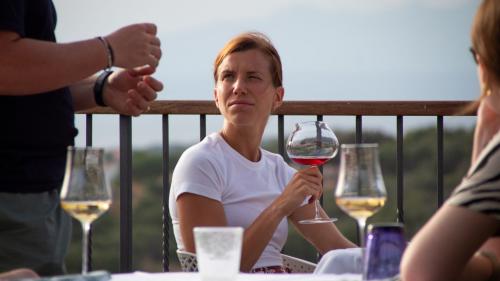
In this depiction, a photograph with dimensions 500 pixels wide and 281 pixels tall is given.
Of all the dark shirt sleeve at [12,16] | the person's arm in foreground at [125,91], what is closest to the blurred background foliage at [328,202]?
the person's arm in foreground at [125,91]

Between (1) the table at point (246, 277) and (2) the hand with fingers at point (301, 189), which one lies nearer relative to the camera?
(1) the table at point (246, 277)

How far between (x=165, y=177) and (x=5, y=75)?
1.81 m

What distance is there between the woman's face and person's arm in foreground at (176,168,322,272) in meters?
0.30

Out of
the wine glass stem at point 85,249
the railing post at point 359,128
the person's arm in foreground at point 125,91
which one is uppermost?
the person's arm in foreground at point 125,91

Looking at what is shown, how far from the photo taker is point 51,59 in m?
1.89

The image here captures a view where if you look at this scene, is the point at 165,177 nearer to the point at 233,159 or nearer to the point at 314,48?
the point at 233,159

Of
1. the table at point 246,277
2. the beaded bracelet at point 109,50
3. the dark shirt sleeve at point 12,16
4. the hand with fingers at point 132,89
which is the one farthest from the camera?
the hand with fingers at point 132,89

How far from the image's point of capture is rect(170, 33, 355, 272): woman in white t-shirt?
2.55 metres

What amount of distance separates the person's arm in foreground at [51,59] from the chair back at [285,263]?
698 millimetres

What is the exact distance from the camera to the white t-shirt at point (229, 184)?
2604 mm

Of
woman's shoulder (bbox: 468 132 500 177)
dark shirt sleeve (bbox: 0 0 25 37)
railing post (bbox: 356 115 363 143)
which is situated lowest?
woman's shoulder (bbox: 468 132 500 177)

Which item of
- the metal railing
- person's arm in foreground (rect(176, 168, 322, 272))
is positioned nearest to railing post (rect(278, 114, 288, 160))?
the metal railing

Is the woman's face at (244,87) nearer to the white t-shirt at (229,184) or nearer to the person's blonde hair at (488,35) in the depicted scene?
the white t-shirt at (229,184)

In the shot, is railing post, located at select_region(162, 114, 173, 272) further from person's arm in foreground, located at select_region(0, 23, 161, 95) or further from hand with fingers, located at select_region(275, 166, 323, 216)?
person's arm in foreground, located at select_region(0, 23, 161, 95)
